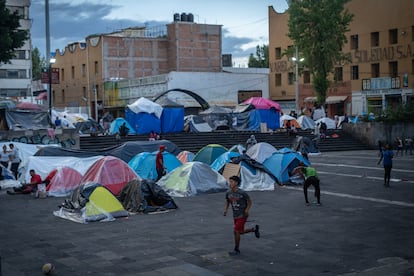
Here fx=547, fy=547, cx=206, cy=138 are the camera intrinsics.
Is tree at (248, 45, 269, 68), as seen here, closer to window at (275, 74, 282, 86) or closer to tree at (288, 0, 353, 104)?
window at (275, 74, 282, 86)

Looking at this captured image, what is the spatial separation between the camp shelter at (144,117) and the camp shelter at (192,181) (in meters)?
20.8

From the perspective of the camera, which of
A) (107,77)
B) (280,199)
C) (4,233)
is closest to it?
(4,233)

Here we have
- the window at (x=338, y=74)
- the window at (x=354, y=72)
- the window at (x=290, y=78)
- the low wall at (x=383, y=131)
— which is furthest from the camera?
the window at (x=290, y=78)

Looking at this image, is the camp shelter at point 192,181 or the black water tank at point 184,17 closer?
the camp shelter at point 192,181

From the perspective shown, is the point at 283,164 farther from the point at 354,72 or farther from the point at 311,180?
the point at 354,72

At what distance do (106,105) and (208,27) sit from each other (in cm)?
1711

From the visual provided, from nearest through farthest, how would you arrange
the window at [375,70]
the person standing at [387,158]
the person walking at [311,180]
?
the person walking at [311,180] → the person standing at [387,158] → the window at [375,70]

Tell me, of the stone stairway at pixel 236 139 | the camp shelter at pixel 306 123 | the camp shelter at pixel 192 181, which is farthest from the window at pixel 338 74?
the camp shelter at pixel 192 181

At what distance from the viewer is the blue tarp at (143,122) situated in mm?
41281

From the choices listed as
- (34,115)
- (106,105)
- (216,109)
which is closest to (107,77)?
(106,105)

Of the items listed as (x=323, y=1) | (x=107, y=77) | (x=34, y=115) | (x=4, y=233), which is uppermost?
(x=323, y=1)

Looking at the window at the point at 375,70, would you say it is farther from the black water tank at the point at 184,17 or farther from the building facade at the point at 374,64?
the black water tank at the point at 184,17

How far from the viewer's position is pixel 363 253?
11039mm

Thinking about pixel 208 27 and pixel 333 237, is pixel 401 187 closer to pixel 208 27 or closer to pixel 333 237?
pixel 333 237
